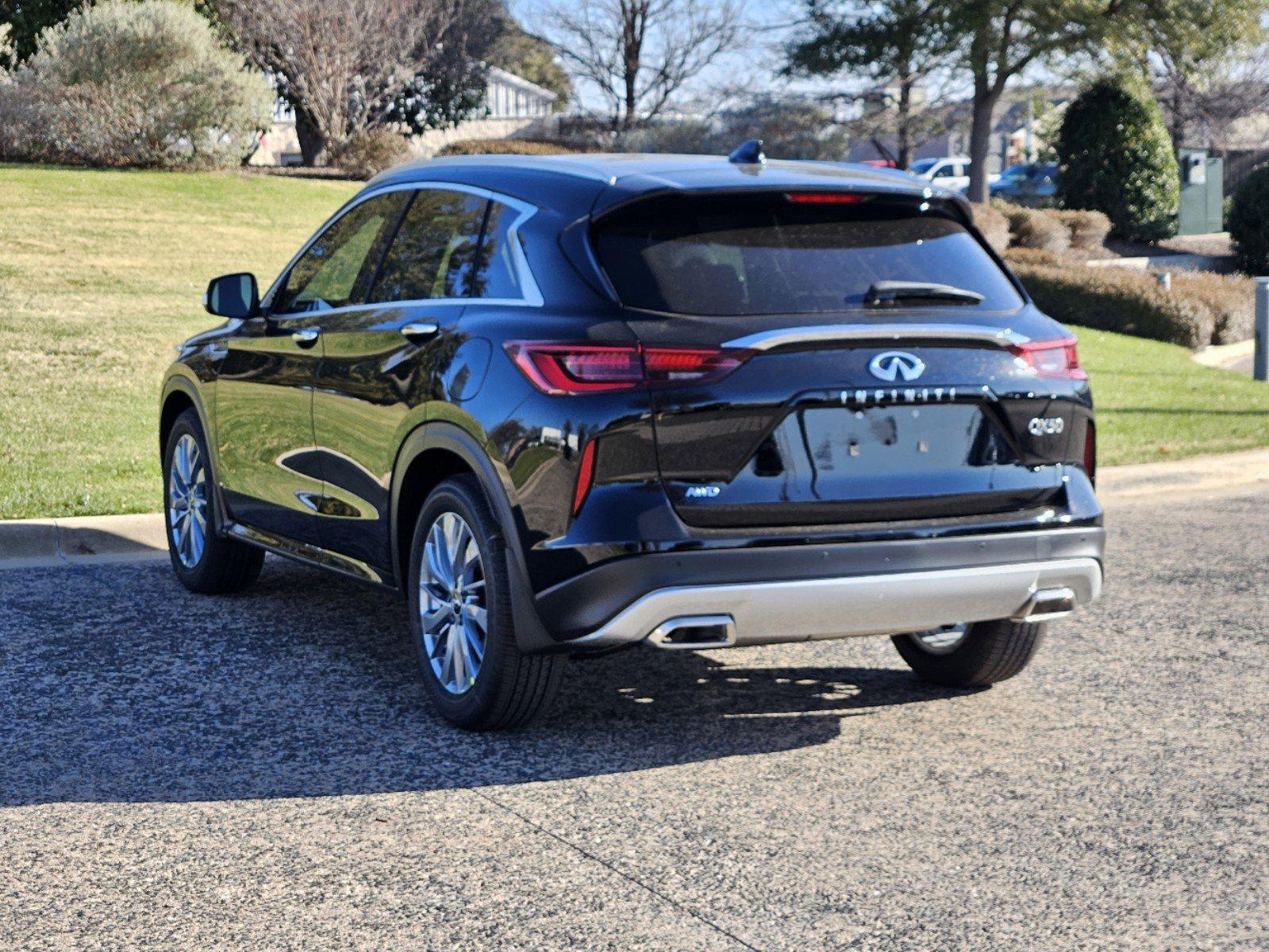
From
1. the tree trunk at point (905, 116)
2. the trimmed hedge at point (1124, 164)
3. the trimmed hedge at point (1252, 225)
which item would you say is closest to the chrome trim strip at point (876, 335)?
the trimmed hedge at point (1252, 225)

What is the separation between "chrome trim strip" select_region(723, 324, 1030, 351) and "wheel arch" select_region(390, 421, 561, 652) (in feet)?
2.71

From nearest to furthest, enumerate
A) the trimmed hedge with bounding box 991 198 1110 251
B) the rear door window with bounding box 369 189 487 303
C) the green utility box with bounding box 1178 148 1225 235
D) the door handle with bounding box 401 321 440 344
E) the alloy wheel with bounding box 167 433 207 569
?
the door handle with bounding box 401 321 440 344, the rear door window with bounding box 369 189 487 303, the alloy wheel with bounding box 167 433 207 569, the trimmed hedge with bounding box 991 198 1110 251, the green utility box with bounding box 1178 148 1225 235

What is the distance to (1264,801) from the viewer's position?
4.90m

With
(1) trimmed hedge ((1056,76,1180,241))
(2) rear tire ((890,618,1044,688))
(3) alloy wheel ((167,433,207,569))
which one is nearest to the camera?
(2) rear tire ((890,618,1044,688))

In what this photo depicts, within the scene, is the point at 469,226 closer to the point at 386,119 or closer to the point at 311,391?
the point at 311,391

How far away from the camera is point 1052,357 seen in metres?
5.38

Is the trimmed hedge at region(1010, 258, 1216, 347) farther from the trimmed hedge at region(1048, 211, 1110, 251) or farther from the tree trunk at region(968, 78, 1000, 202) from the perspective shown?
the tree trunk at region(968, 78, 1000, 202)

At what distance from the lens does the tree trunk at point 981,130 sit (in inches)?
1379

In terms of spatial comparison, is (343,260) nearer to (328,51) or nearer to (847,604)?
(847,604)

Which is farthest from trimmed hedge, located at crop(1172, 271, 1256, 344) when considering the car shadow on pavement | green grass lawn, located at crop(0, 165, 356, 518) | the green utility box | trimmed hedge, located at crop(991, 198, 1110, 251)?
the car shadow on pavement

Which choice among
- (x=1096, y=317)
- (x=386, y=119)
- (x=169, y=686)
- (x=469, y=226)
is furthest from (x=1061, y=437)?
(x=386, y=119)

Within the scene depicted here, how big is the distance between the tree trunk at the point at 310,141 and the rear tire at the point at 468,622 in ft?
96.0

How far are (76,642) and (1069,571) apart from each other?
3.74m

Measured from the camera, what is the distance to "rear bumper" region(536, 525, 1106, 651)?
4.86 m
